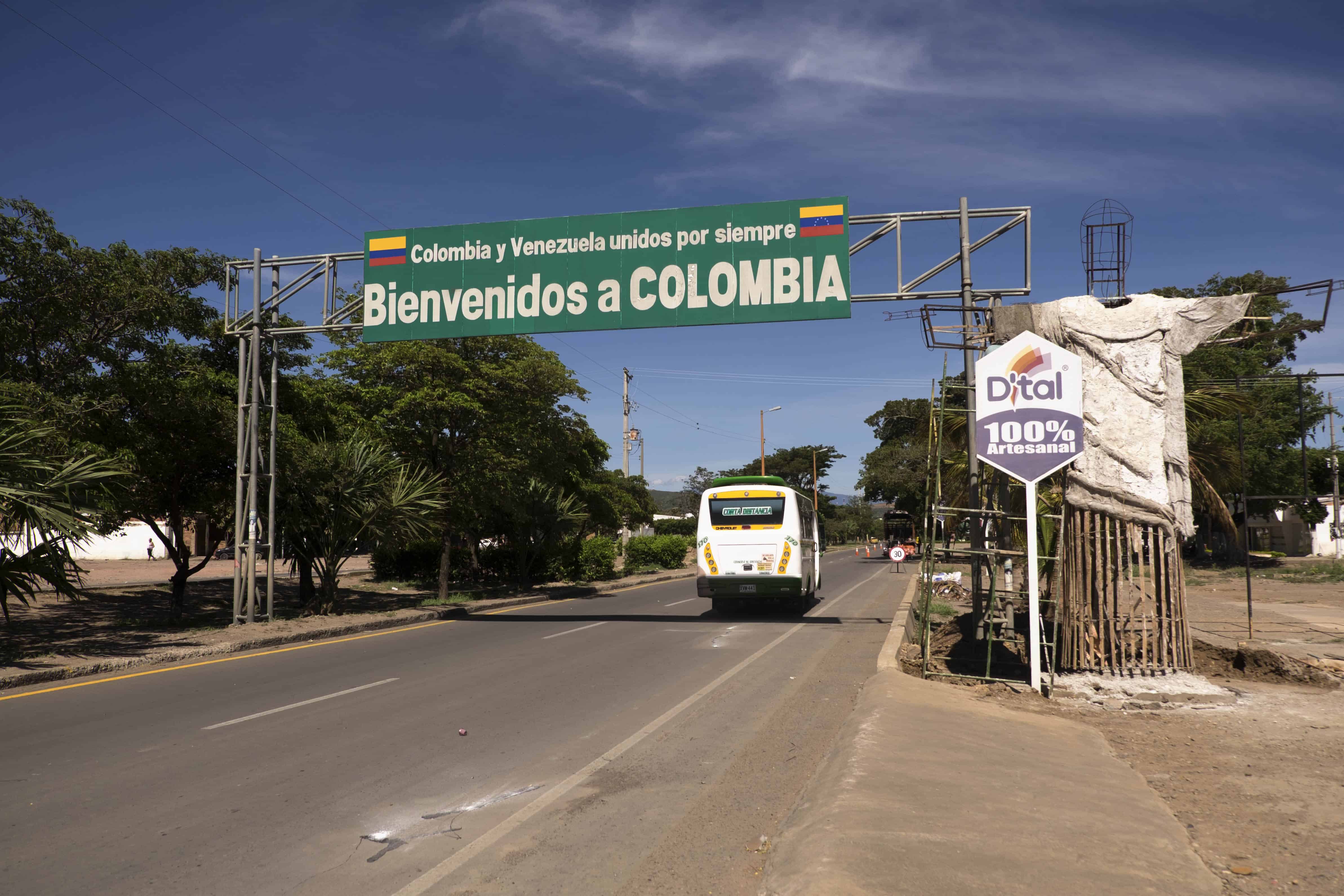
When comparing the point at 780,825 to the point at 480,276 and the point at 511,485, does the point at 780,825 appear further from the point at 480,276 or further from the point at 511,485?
the point at 511,485

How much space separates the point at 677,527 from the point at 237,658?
54731 mm

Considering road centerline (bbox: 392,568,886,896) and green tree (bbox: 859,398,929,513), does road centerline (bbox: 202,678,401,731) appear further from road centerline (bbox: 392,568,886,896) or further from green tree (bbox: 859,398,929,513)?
green tree (bbox: 859,398,929,513)

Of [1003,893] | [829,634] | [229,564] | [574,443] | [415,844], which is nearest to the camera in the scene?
[1003,893]

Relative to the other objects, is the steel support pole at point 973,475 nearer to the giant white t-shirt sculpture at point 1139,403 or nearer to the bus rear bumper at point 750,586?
the giant white t-shirt sculpture at point 1139,403

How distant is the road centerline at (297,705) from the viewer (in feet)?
27.7

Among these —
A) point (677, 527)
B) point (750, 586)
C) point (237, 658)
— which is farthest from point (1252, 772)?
point (677, 527)

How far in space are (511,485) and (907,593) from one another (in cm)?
1140

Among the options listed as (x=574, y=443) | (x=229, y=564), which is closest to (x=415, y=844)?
(x=574, y=443)

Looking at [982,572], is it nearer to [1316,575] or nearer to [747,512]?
[747,512]

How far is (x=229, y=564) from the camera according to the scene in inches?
1887

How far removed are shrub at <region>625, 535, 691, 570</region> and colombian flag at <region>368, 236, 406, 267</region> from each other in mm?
26204

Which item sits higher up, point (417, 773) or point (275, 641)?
point (417, 773)

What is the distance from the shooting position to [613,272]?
591 inches

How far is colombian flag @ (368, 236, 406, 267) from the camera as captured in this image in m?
16.0
